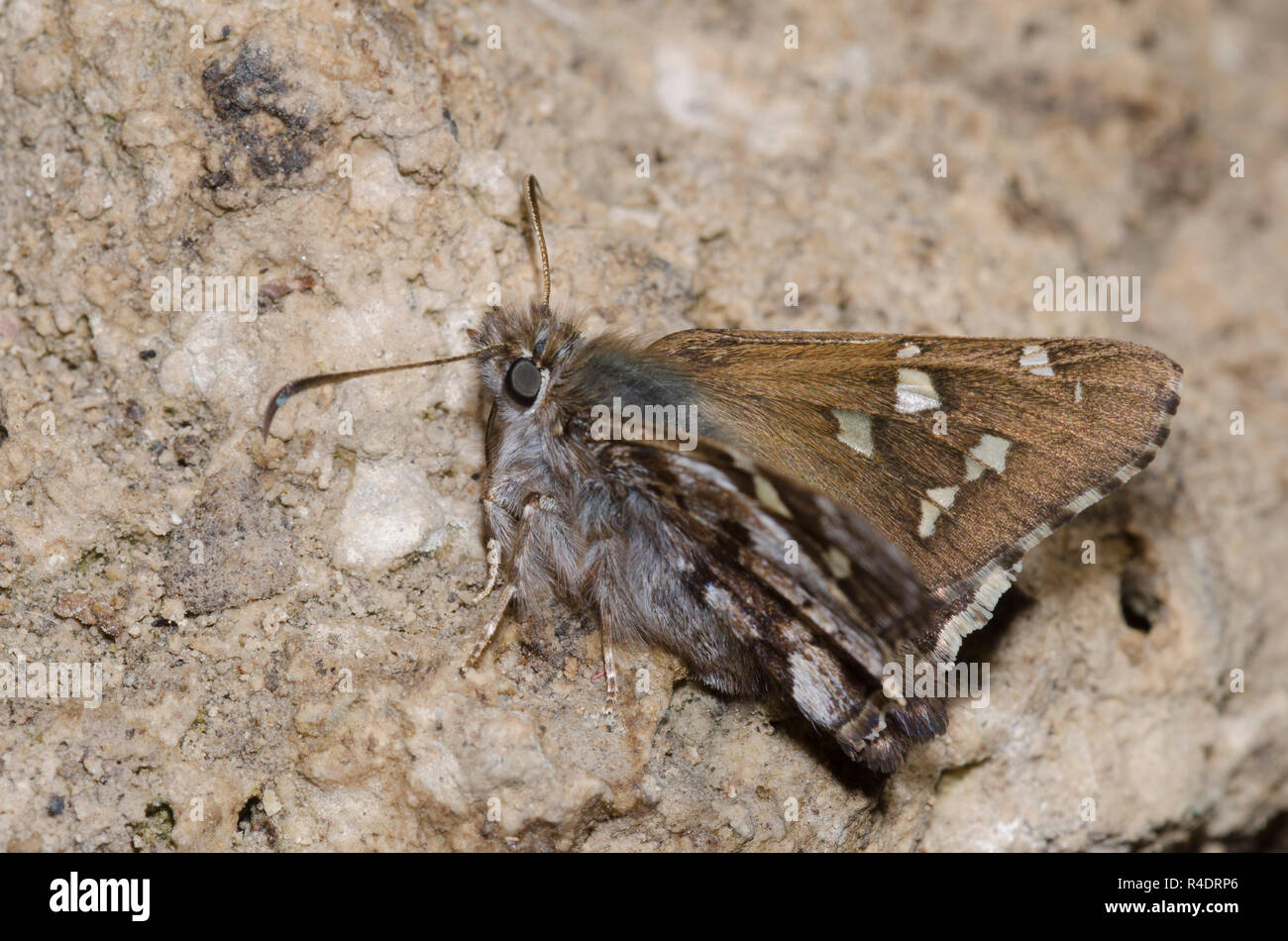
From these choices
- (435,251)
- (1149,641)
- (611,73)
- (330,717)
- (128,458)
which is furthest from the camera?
(611,73)

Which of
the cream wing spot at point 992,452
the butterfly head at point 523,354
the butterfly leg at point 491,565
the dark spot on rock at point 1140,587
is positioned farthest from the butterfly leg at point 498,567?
the dark spot on rock at point 1140,587

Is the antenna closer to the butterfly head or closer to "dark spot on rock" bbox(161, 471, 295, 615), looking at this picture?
the butterfly head

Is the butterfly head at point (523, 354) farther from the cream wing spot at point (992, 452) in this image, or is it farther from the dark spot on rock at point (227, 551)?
the cream wing spot at point (992, 452)

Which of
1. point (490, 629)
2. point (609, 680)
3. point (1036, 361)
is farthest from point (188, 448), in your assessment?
point (1036, 361)

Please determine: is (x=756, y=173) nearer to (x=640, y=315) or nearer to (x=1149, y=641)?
(x=640, y=315)

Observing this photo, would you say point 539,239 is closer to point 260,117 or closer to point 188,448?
point 260,117

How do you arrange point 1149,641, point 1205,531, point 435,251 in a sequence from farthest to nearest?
1. point 1205,531
2. point 1149,641
3. point 435,251

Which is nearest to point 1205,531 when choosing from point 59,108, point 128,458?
point 128,458

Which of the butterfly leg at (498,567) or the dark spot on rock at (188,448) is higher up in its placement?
the dark spot on rock at (188,448)
